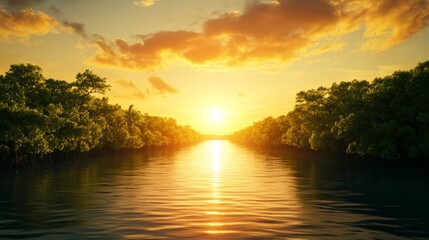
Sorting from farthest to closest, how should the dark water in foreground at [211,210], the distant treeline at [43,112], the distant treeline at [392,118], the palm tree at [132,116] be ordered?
1. the palm tree at [132,116]
2. the distant treeline at [392,118]
3. the distant treeline at [43,112]
4. the dark water in foreground at [211,210]

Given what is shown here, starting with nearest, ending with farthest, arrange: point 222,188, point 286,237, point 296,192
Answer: point 286,237 < point 296,192 < point 222,188

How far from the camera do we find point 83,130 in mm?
65875

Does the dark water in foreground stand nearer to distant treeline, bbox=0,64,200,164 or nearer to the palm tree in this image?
distant treeline, bbox=0,64,200,164

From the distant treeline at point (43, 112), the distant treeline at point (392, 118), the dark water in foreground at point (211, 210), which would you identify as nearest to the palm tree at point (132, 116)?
the distant treeline at point (43, 112)

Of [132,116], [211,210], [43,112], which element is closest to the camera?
[211,210]

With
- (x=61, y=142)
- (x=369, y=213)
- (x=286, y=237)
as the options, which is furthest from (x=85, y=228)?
(x=61, y=142)

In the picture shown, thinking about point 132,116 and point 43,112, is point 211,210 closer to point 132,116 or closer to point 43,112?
point 43,112

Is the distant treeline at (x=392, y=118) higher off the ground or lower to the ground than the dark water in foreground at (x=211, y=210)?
higher

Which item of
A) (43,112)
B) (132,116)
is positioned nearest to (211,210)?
(43,112)

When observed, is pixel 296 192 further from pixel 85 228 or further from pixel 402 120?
pixel 402 120

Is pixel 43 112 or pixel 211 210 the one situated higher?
pixel 43 112

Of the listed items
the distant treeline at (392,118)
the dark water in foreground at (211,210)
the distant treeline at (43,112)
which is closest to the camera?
the dark water in foreground at (211,210)

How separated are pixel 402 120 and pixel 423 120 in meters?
4.36

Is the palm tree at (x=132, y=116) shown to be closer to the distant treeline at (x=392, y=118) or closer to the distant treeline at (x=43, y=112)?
the distant treeline at (x=43, y=112)
